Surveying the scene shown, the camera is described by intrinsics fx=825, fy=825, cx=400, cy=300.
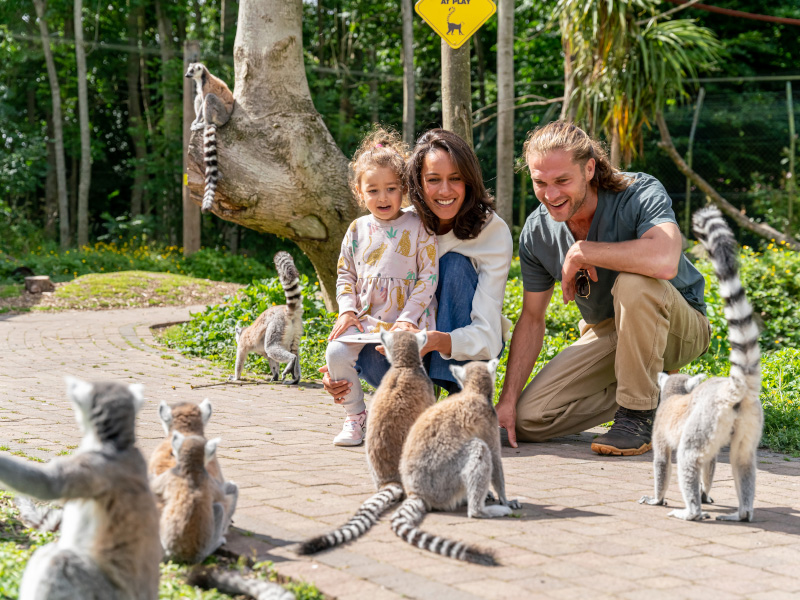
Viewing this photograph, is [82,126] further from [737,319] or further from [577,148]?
[737,319]

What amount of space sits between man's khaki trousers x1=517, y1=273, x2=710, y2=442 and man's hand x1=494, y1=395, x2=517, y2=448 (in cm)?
16

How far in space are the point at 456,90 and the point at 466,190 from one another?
2.70 metres

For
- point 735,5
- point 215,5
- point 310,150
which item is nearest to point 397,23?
point 215,5

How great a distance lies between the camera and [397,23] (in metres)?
25.1

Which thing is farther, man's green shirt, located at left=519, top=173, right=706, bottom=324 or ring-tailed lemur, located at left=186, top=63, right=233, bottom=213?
ring-tailed lemur, located at left=186, top=63, right=233, bottom=213

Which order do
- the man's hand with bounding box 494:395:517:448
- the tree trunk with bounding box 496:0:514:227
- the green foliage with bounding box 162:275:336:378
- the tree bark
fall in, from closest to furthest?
the man's hand with bounding box 494:395:517:448, the green foliage with bounding box 162:275:336:378, the tree trunk with bounding box 496:0:514:227, the tree bark

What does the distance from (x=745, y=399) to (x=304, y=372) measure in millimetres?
4921

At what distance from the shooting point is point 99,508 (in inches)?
87.2

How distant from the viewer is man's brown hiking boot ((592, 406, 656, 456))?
484 centimetres

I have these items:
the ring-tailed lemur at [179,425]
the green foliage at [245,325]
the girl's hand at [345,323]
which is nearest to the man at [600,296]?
the girl's hand at [345,323]

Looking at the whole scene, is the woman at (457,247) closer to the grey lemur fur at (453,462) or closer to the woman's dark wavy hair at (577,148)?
the woman's dark wavy hair at (577,148)

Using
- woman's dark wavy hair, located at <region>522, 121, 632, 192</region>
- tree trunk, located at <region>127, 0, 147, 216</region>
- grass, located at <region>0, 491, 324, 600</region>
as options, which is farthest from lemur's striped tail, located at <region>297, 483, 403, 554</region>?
tree trunk, located at <region>127, 0, 147, 216</region>

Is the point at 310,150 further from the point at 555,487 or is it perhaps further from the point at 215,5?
the point at 215,5

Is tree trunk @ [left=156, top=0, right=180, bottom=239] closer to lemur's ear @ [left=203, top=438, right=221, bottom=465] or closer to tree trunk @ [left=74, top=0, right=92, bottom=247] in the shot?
tree trunk @ [left=74, top=0, right=92, bottom=247]
